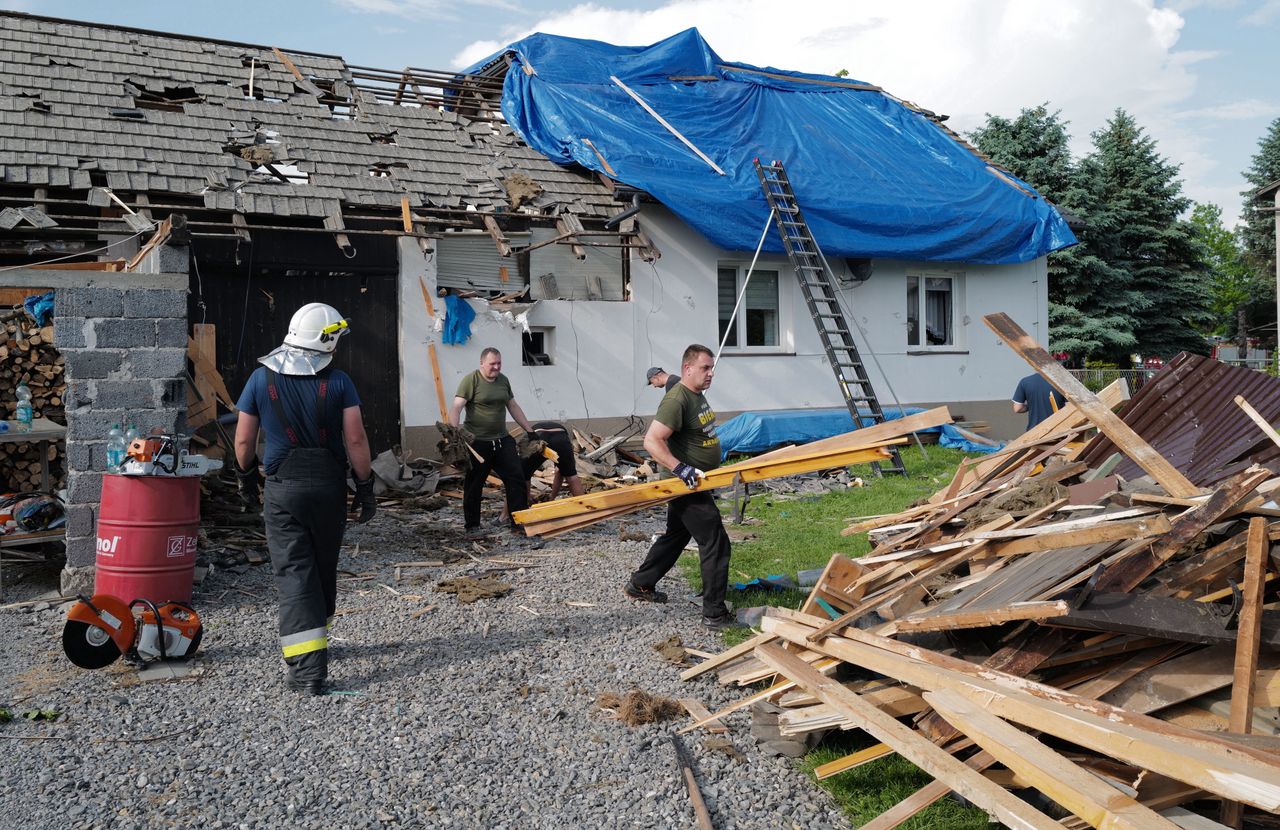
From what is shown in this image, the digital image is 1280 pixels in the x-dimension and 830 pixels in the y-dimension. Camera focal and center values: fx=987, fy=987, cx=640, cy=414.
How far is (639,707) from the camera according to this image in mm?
4719

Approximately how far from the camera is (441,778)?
411 cm

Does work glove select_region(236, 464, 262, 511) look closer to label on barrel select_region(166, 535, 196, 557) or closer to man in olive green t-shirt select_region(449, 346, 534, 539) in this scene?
label on barrel select_region(166, 535, 196, 557)

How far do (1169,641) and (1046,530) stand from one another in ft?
2.36

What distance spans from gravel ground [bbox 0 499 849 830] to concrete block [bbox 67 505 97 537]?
555 mm

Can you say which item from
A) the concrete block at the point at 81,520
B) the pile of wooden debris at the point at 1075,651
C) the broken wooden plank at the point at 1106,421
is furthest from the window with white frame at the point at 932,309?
the concrete block at the point at 81,520

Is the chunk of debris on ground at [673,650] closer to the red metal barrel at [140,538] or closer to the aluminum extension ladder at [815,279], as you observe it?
the red metal barrel at [140,538]

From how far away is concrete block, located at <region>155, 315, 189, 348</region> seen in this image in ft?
23.4

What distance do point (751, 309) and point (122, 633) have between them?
10792 millimetres

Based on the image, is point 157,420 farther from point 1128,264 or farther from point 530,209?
point 1128,264

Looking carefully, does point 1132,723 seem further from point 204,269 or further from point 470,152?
point 470,152

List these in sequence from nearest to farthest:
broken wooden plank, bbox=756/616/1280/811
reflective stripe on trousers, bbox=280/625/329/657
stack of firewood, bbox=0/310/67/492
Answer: broken wooden plank, bbox=756/616/1280/811, reflective stripe on trousers, bbox=280/625/329/657, stack of firewood, bbox=0/310/67/492

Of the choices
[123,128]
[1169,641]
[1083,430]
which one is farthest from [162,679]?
[123,128]

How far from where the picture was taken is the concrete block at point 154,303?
7.02 metres

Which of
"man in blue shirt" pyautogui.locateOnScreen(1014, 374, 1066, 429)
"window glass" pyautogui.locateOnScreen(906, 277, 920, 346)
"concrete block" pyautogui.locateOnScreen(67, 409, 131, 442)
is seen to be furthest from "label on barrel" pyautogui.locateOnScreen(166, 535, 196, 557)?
"window glass" pyautogui.locateOnScreen(906, 277, 920, 346)
